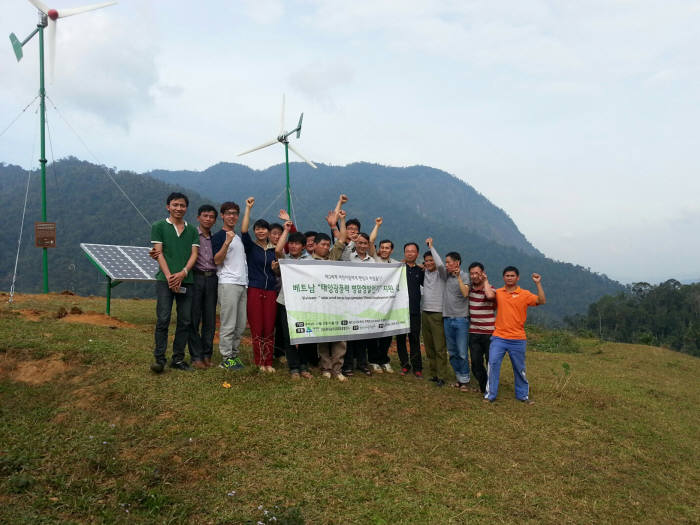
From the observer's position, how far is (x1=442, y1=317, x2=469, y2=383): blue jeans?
721cm

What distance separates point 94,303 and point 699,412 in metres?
15.5

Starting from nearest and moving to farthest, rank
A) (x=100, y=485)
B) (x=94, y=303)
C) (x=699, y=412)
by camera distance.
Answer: (x=100, y=485), (x=699, y=412), (x=94, y=303)

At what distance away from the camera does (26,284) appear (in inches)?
2504

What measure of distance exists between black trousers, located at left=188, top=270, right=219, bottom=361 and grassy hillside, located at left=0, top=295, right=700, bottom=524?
469 mm

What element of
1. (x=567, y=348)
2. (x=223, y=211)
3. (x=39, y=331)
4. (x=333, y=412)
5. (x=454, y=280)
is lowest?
(x=567, y=348)

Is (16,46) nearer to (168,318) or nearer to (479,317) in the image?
(168,318)

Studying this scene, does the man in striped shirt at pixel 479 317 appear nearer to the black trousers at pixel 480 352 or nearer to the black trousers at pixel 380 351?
the black trousers at pixel 480 352

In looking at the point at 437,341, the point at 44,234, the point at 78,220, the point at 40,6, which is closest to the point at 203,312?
the point at 437,341

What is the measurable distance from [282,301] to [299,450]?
225 cm

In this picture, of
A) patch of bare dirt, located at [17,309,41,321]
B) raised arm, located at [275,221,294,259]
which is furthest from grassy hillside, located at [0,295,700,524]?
patch of bare dirt, located at [17,309,41,321]

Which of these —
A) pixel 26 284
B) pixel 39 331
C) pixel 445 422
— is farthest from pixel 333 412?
pixel 26 284

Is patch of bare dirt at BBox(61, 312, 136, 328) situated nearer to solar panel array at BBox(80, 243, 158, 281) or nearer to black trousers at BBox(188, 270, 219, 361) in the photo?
solar panel array at BBox(80, 243, 158, 281)

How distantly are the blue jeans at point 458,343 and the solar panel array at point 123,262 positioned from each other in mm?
6352

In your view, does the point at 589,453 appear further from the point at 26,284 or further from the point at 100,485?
the point at 26,284
